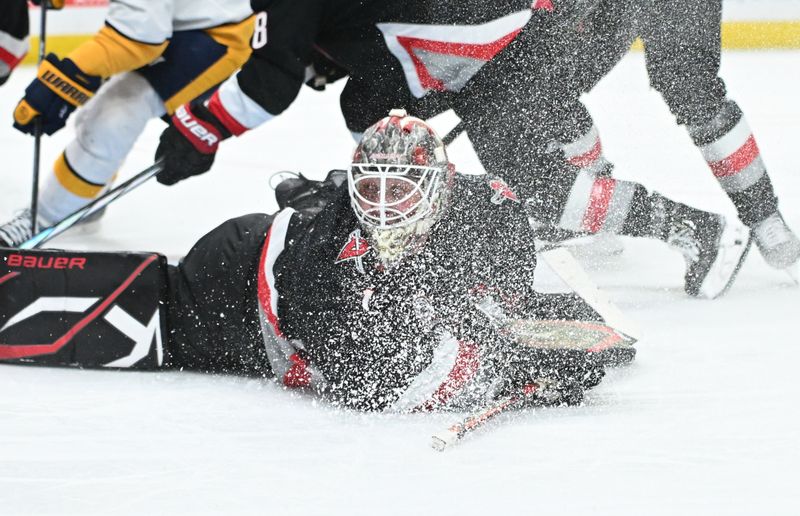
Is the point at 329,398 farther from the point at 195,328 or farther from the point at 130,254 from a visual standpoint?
the point at 130,254

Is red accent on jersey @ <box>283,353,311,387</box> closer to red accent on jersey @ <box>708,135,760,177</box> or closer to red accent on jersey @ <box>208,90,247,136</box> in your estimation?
red accent on jersey @ <box>208,90,247,136</box>

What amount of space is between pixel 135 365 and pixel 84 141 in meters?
1.05

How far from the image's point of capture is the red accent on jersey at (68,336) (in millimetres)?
2236

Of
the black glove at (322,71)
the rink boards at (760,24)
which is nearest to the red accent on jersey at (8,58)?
the black glove at (322,71)

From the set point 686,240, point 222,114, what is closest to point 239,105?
point 222,114

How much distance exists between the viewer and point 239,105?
2.79m

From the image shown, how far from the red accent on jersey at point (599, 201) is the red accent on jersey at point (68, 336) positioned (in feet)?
3.40

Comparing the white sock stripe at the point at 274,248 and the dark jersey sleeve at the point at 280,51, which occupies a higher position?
the dark jersey sleeve at the point at 280,51

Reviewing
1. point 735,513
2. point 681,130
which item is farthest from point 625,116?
point 735,513

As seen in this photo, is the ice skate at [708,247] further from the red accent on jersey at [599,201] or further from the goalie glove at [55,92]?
the goalie glove at [55,92]

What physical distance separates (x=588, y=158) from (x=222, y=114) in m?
0.92

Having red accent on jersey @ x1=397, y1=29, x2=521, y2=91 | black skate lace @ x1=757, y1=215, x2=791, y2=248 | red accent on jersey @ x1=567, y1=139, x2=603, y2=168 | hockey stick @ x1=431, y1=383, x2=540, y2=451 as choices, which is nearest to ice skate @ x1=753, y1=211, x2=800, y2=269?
black skate lace @ x1=757, y1=215, x2=791, y2=248

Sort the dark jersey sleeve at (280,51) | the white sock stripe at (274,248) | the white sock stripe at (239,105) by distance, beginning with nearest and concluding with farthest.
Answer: the white sock stripe at (274,248) < the dark jersey sleeve at (280,51) < the white sock stripe at (239,105)

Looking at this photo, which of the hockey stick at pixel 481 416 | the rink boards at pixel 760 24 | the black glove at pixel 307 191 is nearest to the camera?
the hockey stick at pixel 481 416
